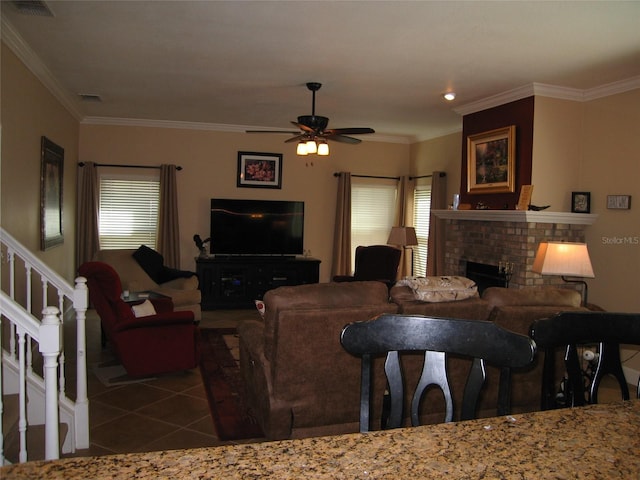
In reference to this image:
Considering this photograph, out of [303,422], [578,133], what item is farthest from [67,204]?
[578,133]

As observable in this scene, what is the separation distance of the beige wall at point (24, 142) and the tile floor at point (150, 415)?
1421mm

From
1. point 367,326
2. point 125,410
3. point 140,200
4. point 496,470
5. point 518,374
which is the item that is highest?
point 140,200

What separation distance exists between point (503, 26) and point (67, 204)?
559cm

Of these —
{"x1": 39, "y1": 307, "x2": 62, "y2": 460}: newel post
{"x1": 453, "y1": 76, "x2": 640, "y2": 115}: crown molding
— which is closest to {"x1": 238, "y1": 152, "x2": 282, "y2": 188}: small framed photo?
{"x1": 453, "y1": 76, "x2": 640, "y2": 115}: crown molding

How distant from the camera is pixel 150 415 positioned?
371cm

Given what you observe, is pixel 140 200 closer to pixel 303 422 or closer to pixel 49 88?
pixel 49 88

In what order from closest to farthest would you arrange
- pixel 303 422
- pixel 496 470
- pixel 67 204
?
pixel 496 470 < pixel 303 422 < pixel 67 204

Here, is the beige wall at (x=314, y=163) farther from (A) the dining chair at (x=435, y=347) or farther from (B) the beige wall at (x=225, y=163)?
(A) the dining chair at (x=435, y=347)

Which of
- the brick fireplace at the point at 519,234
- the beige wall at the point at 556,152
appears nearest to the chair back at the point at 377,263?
the brick fireplace at the point at 519,234

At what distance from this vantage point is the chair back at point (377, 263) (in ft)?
24.4

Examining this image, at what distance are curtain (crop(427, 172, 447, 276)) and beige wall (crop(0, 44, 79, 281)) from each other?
195 inches

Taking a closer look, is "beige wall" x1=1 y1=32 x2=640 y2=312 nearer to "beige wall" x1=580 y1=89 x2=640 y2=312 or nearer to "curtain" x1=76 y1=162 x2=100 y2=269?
"beige wall" x1=580 y1=89 x2=640 y2=312

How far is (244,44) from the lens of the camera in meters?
4.08

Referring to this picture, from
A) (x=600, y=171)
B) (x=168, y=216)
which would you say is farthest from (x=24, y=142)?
(x=600, y=171)
